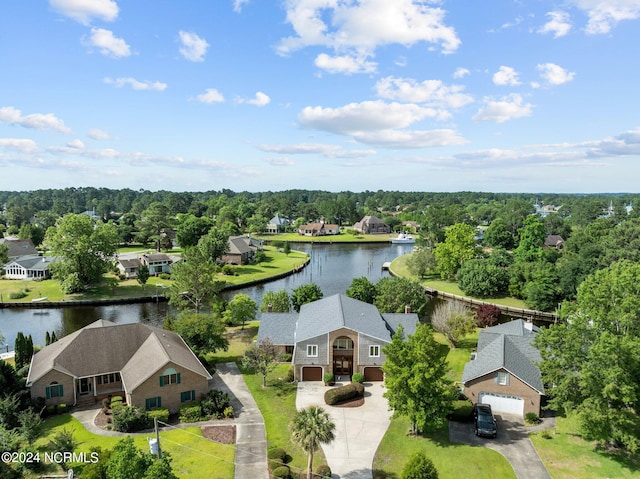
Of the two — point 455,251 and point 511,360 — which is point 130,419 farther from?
point 455,251

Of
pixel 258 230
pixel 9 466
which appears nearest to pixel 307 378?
pixel 9 466

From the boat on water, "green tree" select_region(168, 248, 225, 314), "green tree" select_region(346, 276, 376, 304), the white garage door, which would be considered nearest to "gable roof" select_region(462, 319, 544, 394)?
the white garage door

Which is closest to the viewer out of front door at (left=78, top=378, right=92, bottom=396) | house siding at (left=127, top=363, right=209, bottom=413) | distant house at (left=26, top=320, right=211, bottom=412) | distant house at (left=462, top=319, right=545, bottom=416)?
house siding at (left=127, top=363, right=209, bottom=413)

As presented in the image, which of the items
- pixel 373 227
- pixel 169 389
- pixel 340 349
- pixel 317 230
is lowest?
pixel 169 389

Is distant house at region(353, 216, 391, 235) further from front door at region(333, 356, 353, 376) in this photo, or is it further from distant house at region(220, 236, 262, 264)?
front door at region(333, 356, 353, 376)

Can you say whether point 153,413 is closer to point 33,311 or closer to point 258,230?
point 33,311

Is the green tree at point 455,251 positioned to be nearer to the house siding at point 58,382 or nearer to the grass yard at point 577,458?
the grass yard at point 577,458

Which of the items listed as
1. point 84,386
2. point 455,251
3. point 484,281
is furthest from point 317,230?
point 84,386
